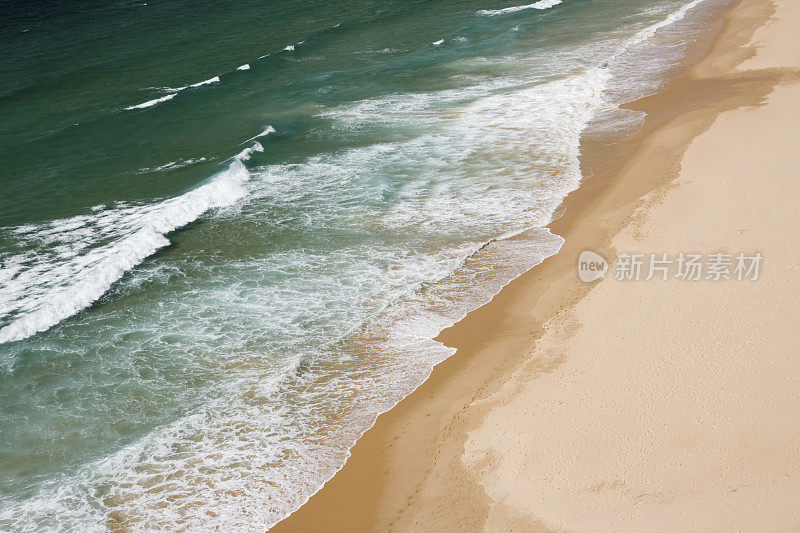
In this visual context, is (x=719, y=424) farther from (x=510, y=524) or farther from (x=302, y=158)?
(x=302, y=158)

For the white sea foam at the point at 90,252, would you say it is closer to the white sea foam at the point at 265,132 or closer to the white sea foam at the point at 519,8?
the white sea foam at the point at 265,132

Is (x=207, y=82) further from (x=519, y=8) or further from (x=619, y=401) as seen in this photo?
(x=619, y=401)

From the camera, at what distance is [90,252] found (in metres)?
15.0

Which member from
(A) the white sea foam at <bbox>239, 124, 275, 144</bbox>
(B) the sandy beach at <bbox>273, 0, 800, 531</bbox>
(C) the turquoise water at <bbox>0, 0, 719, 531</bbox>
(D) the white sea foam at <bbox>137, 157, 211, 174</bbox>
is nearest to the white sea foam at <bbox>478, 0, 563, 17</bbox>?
(C) the turquoise water at <bbox>0, 0, 719, 531</bbox>

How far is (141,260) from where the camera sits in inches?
575

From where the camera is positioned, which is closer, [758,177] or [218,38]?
[758,177]

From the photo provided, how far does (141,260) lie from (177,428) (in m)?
6.01

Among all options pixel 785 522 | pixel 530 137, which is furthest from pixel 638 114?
pixel 785 522

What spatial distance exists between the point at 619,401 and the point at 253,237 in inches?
356

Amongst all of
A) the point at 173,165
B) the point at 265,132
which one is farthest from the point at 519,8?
the point at 173,165

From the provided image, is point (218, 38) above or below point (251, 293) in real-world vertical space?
above

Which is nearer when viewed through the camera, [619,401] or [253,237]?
[619,401]

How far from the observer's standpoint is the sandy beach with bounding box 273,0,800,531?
722 centimetres

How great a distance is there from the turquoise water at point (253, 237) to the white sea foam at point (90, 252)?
6 centimetres
